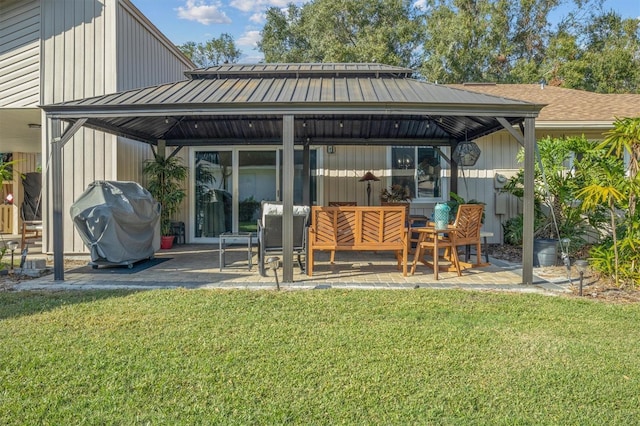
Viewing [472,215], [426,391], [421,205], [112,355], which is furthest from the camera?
[421,205]

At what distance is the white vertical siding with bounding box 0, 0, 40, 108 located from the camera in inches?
298

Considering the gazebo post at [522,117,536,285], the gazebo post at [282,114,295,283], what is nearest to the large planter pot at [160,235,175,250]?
the gazebo post at [282,114,295,283]

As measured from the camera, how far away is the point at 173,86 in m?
6.01

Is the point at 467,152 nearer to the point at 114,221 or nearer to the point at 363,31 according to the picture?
the point at 114,221

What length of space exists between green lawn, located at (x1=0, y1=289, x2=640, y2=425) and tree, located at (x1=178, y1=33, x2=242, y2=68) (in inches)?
1035

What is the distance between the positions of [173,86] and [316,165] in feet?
13.5

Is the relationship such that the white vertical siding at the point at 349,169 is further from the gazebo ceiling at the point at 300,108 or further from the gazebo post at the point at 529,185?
the gazebo post at the point at 529,185

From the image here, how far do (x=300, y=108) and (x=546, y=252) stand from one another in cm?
431

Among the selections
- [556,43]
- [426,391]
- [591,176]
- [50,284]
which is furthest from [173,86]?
[556,43]

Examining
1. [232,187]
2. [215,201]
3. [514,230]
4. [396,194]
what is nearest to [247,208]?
[232,187]

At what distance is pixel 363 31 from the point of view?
1862 cm

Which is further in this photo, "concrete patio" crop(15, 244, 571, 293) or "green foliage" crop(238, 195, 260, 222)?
"green foliage" crop(238, 195, 260, 222)

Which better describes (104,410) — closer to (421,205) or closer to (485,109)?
(485,109)

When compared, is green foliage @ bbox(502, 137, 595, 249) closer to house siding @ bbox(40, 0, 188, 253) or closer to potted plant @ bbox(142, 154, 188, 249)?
potted plant @ bbox(142, 154, 188, 249)
